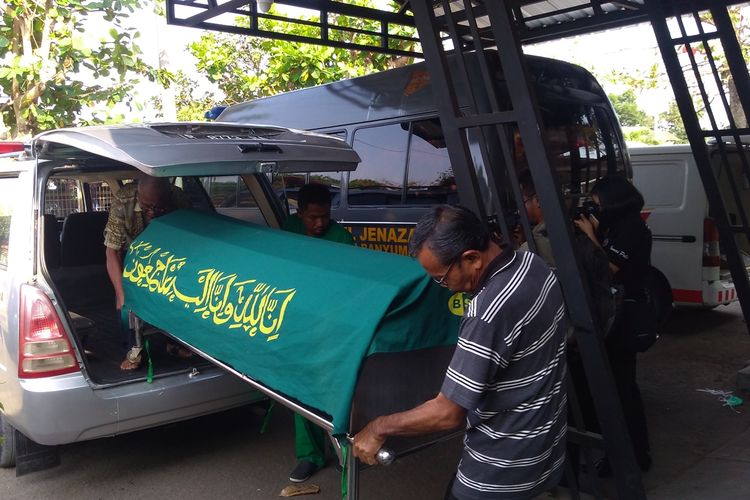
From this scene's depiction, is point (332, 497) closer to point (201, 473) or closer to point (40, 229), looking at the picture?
point (201, 473)

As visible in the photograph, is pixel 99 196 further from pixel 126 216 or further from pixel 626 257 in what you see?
pixel 626 257

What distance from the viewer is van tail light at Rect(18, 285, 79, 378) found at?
3.25m

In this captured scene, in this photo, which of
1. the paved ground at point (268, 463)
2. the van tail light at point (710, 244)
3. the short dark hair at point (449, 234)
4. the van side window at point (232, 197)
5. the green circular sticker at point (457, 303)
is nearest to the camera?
the short dark hair at point (449, 234)

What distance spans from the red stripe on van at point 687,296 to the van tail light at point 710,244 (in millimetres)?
292

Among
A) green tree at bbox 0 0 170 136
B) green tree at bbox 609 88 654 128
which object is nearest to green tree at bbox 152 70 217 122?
green tree at bbox 0 0 170 136

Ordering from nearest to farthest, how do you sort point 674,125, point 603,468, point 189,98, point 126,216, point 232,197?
point 603,468
point 126,216
point 232,197
point 189,98
point 674,125

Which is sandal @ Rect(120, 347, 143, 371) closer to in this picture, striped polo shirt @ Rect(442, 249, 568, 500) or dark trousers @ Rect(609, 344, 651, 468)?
striped polo shirt @ Rect(442, 249, 568, 500)

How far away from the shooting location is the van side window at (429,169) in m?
4.98

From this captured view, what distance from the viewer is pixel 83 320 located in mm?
3871

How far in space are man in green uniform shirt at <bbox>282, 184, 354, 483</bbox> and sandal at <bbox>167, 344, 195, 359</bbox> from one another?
2.42 feet

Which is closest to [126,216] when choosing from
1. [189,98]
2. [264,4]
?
[264,4]

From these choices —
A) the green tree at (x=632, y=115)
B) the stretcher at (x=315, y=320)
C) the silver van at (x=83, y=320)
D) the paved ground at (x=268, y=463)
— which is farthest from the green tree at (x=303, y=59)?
the green tree at (x=632, y=115)

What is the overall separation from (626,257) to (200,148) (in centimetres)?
224

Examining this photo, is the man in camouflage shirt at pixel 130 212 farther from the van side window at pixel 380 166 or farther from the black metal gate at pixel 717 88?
the black metal gate at pixel 717 88
